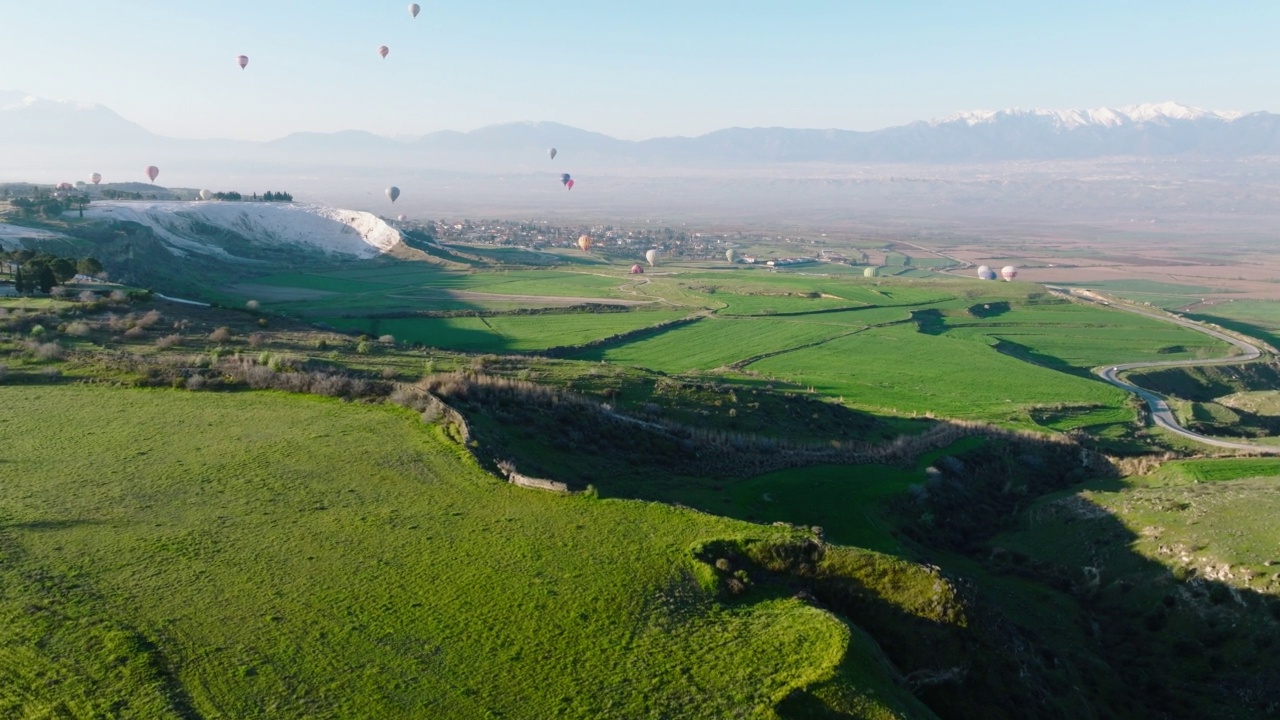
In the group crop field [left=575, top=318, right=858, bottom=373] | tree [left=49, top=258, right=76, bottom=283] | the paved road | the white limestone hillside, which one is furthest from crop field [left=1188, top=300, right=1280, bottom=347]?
the white limestone hillside

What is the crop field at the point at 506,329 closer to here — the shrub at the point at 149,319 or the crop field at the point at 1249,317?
the shrub at the point at 149,319

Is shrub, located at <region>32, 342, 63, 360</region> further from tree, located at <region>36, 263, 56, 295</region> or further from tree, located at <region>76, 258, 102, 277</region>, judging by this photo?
tree, located at <region>76, 258, 102, 277</region>

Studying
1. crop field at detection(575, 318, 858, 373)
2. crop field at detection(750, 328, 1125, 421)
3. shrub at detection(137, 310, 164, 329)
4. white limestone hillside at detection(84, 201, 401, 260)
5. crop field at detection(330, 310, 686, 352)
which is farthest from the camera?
white limestone hillside at detection(84, 201, 401, 260)

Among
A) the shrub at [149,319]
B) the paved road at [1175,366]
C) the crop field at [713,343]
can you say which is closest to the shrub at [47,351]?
the shrub at [149,319]

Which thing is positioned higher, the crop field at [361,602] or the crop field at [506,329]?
the crop field at [361,602]

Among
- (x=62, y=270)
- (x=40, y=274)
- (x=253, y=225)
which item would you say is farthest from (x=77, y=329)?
(x=253, y=225)

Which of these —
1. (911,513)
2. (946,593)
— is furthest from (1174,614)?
(946,593)
